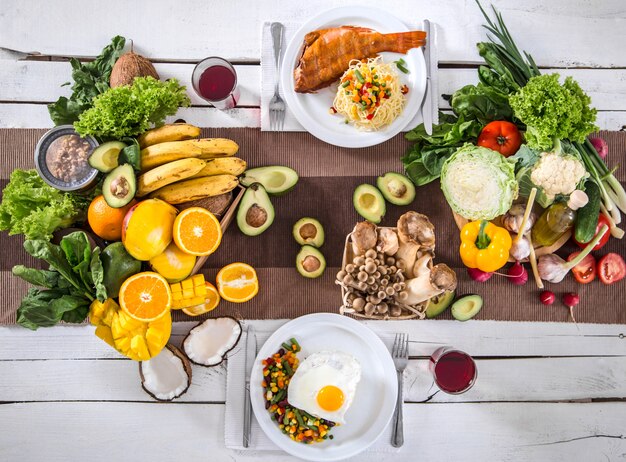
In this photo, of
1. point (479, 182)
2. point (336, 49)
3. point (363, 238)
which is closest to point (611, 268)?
point (479, 182)

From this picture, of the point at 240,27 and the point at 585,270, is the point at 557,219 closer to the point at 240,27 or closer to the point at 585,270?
the point at 585,270

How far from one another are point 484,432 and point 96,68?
8.14 ft

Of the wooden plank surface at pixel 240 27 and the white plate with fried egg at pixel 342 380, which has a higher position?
the wooden plank surface at pixel 240 27

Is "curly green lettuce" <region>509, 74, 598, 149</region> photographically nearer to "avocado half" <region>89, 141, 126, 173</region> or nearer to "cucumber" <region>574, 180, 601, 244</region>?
"cucumber" <region>574, 180, 601, 244</region>

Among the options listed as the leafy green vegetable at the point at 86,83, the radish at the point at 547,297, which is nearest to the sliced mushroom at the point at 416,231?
the radish at the point at 547,297

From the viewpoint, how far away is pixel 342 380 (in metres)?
2.11

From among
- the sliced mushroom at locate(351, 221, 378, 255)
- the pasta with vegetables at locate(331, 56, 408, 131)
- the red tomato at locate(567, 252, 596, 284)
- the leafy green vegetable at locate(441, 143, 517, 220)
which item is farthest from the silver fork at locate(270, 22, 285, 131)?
the red tomato at locate(567, 252, 596, 284)

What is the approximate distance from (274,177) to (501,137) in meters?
1.02

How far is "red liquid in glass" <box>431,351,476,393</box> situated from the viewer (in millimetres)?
2172

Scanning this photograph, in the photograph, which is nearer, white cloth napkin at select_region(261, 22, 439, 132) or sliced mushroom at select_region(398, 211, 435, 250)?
sliced mushroom at select_region(398, 211, 435, 250)

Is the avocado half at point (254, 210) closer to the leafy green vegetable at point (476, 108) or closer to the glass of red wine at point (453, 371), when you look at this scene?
the leafy green vegetable at point (476, 108)

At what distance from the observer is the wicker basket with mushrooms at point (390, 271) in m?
2.05

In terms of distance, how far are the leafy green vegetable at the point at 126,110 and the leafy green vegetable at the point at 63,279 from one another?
1.40ft

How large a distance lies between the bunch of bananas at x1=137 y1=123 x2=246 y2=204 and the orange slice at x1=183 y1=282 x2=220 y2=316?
43 centimetres
